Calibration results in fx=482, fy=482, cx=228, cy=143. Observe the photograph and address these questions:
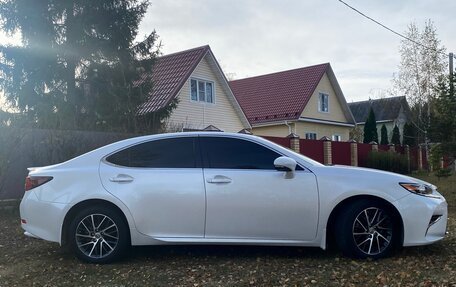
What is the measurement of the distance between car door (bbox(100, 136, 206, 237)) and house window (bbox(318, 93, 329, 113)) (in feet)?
84.6

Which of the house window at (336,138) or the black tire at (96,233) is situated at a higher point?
the house window at (336,138)

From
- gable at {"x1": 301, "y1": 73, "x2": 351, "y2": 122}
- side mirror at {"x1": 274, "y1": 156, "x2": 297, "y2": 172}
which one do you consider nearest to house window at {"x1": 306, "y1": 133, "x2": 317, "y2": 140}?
gable at {"x1": 301, "y1": 73, "x2": 351, "y2": 122}

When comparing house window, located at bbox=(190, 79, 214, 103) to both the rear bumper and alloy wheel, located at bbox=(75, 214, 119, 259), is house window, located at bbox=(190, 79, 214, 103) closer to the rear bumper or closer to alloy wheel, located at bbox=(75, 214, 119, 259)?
the rear bumper

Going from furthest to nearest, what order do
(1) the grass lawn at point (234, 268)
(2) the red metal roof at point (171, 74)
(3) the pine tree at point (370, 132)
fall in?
(3) the pine tree at point (370, 132), (2) the red metal roof at point (171, 74), (1) the grass lawn at point (234, 268)

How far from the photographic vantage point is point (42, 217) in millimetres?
5797

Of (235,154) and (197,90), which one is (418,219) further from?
(197,90)

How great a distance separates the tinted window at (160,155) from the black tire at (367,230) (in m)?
1.88

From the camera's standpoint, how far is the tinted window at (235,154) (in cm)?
575

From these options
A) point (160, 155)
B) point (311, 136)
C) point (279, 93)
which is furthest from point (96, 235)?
point (279, 93)

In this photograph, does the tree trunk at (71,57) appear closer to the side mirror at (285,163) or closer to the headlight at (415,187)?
the side mirror at (285,163)

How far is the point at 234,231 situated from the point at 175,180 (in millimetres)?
908

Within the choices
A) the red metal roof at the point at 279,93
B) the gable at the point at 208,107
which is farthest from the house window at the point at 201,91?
the red metal roof at the point at 279,93

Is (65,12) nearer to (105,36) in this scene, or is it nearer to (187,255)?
(105,36)

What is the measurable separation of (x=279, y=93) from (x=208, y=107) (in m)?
8.39
